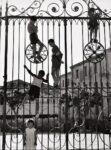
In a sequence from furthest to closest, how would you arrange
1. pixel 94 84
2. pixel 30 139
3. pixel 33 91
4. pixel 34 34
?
pixel 94 84 → pixel 34 34 → pixel 33 91 → pixel 30 139

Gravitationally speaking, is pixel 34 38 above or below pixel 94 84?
above

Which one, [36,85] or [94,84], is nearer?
[36,85]

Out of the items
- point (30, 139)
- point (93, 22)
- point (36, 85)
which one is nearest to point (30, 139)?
point (30, 139)

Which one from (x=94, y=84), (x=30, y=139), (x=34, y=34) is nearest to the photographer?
(x=30, y=139)

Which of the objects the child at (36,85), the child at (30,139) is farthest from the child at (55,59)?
the child at (30,139)

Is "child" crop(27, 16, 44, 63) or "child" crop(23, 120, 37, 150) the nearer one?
"child" crop(23, 120, 37, 150)

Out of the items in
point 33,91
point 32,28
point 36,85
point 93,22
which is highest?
point 93,22

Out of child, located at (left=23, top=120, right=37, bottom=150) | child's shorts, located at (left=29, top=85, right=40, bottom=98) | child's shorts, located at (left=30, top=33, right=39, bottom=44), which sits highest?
child's shorts, located at (left=30, top=33, right=39, bottom=44)

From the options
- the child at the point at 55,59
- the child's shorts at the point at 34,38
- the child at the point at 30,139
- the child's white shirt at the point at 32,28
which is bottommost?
the child at the point at 30,139

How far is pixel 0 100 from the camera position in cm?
823

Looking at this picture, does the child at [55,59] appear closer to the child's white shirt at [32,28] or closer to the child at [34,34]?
the child at [34,34]

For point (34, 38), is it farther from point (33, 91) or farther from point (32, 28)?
point (33, 91)

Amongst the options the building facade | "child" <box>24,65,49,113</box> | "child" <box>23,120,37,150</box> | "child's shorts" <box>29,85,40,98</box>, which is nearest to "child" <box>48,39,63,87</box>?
the building facade

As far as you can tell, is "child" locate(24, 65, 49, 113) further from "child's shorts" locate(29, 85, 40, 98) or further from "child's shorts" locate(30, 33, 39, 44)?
"child's shorts" locate(30, 33, 39, 44)
